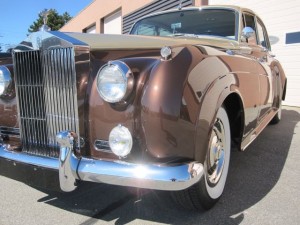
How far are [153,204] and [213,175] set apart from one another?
19.8 inches

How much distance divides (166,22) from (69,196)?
2.26 metres

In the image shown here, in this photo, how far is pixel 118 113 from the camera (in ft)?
6.55

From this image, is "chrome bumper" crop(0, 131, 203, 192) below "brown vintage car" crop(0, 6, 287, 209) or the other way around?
below

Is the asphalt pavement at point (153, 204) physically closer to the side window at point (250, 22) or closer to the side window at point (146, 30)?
the side window at point (250, 22)

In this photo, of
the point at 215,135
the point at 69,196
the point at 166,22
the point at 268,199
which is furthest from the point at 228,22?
the point at 69,196

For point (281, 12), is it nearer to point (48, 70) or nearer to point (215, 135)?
point (215, 135)

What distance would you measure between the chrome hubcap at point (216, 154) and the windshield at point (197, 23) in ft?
4.26

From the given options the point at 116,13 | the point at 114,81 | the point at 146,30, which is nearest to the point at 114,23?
the point at 116,13

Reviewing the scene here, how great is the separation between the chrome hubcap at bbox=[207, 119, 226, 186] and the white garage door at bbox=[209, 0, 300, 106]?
6055mm

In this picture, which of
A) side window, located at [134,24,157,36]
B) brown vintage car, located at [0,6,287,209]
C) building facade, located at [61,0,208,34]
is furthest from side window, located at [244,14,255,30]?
building facade, located at [61,0,208,34]

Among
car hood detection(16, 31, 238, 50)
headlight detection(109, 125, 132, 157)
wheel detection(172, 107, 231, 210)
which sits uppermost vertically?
car hood detection(16, 31, 238, 50)

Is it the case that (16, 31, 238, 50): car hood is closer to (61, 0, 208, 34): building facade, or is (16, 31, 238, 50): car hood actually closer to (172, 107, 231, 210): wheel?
(172, 107, 231, 210): wheel

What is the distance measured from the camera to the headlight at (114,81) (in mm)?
1945

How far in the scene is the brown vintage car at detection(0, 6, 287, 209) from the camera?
6.25ft
